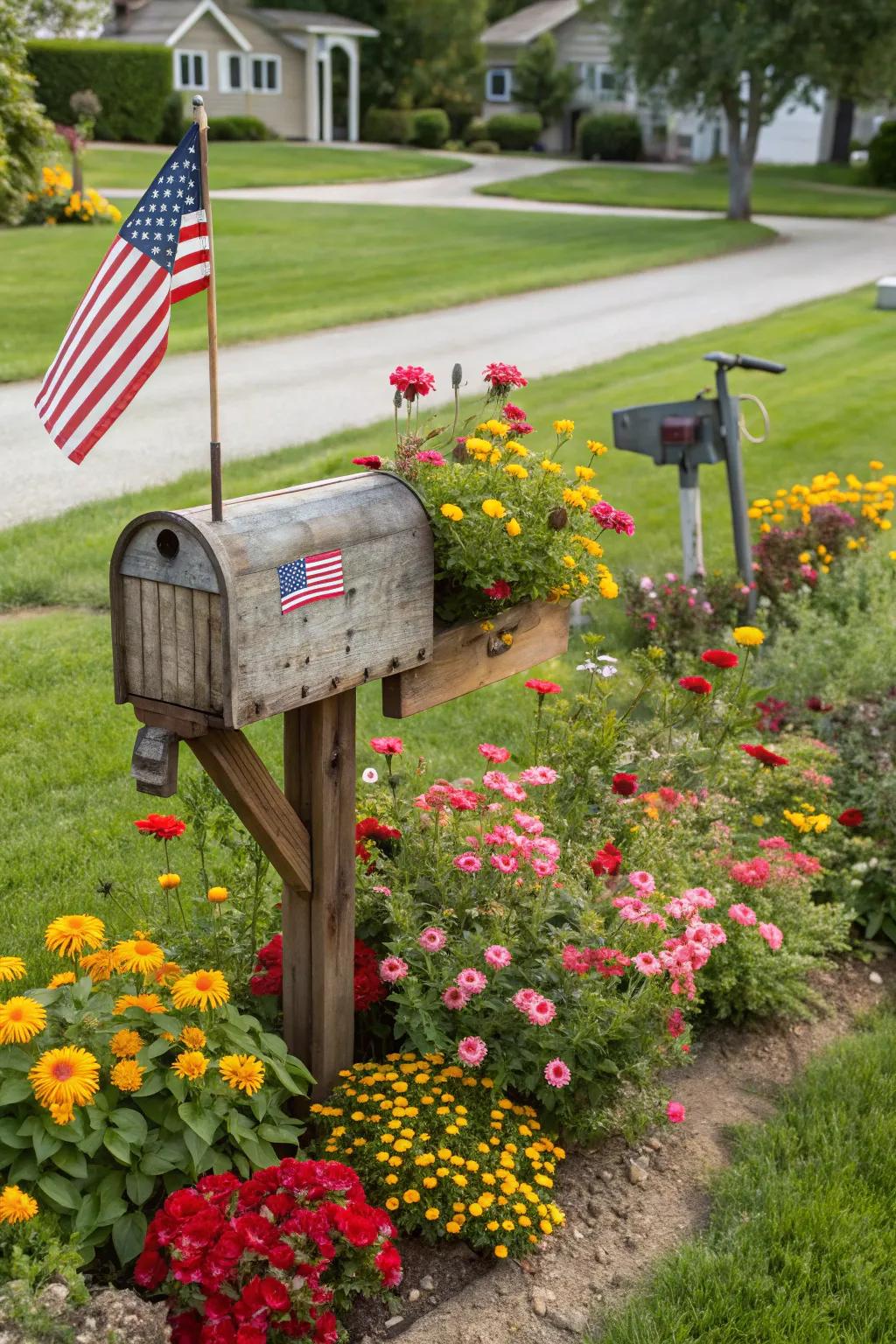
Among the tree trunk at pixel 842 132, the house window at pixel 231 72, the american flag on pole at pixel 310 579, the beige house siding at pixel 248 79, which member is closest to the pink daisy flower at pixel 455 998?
the american flag on pole at pixel 310 579

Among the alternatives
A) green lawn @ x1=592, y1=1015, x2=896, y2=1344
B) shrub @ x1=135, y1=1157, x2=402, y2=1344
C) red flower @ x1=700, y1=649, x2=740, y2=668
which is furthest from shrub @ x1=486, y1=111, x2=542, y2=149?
shrub @ x1=135, y1=1157, x2=402, y2=1344

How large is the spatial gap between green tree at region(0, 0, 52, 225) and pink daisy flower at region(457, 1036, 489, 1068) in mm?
15840

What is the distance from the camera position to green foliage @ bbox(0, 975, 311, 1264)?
2.75m

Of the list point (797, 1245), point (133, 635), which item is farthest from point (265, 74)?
point (797, 1245)

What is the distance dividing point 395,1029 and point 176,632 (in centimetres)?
127

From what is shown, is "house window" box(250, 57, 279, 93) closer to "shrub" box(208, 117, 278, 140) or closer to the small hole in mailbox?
"shrub" box(208, 117, 278, 140)

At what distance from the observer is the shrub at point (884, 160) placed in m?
38.5

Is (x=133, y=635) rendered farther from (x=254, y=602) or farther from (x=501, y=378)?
(x=501, y=378)

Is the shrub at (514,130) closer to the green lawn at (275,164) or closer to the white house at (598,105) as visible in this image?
the white house at (598,105)

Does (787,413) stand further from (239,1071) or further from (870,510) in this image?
(239,1071)

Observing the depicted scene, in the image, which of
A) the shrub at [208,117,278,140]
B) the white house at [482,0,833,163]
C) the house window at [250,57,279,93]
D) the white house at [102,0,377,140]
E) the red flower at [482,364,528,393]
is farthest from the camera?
the white house at [482,0,833,163]

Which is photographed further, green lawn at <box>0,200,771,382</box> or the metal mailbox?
green lawn at <box>0,200,771,382</box>

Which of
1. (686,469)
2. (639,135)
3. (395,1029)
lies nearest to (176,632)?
(395,1029)

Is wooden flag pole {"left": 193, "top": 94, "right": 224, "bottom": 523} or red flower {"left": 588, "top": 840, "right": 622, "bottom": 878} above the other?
wooden flag pole {"left": 193, "top": 94, "right": 224, "bottom": 523}
